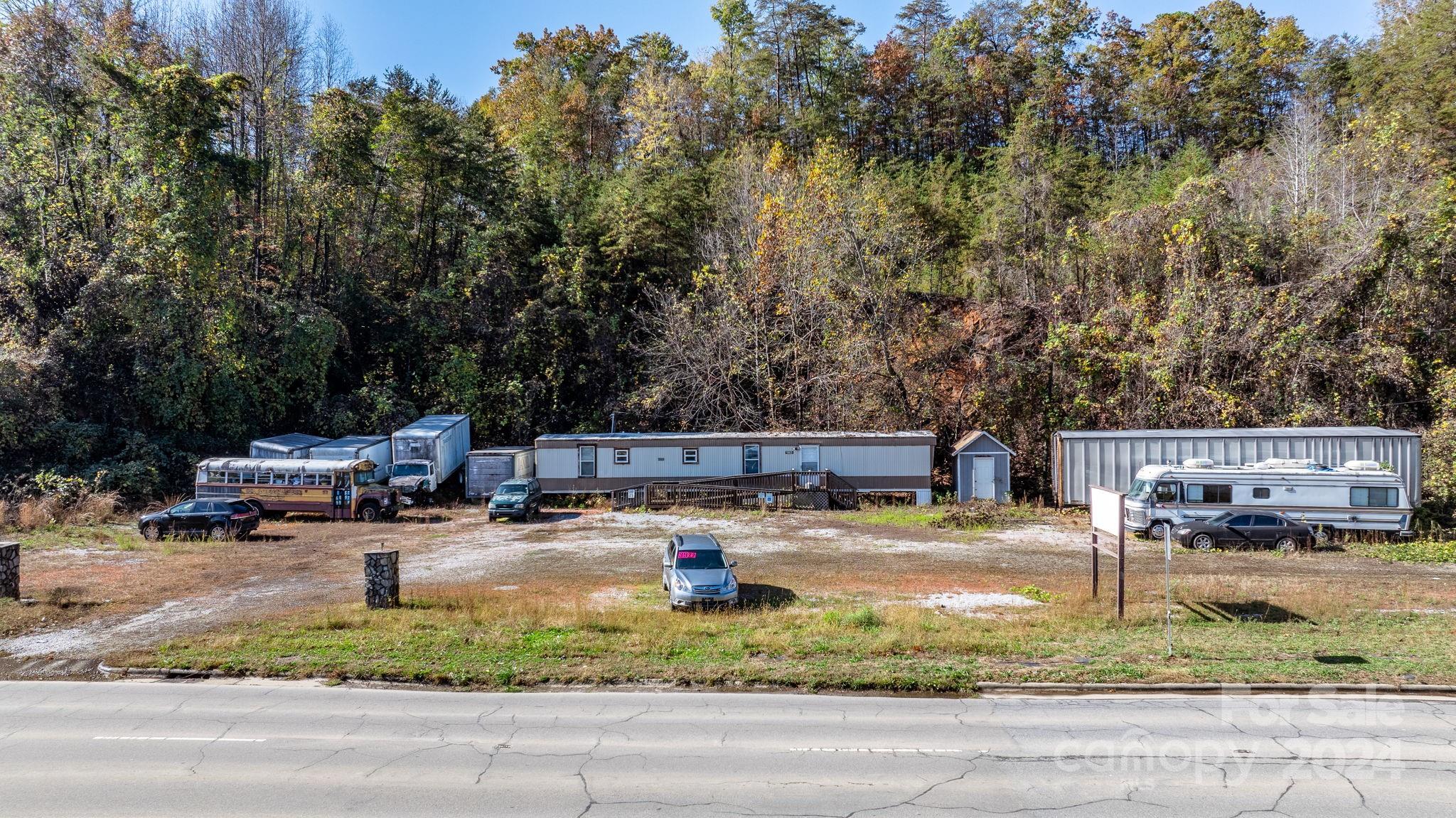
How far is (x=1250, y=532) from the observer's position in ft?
76.6

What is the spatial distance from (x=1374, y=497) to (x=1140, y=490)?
734cm

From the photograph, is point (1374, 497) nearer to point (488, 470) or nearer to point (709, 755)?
point (709, 755)

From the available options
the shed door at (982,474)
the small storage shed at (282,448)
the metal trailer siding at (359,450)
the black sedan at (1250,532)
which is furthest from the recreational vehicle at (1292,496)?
the small storage shed at (282,448)

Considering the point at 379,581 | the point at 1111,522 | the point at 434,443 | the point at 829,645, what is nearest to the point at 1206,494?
the point at 1111,522

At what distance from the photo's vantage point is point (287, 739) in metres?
9.27

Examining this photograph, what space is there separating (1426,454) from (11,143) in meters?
61.3

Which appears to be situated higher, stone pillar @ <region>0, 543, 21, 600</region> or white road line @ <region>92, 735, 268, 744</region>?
stone pillar @ <region>0, 543, 21, 600</region>

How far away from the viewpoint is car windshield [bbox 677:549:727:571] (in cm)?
1717

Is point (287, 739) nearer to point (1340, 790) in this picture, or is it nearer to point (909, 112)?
point (1340, 790)

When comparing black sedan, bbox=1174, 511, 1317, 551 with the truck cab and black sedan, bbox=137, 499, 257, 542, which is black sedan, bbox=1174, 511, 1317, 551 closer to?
the truck cab

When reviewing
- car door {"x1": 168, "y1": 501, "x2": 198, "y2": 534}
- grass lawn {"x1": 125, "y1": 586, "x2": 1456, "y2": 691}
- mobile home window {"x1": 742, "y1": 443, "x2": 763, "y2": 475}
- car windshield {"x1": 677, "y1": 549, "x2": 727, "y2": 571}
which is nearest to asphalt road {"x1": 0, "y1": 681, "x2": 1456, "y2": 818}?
grass lawn {"x1": 125, "y1": 586, "x2": 1456, "y2": 691}

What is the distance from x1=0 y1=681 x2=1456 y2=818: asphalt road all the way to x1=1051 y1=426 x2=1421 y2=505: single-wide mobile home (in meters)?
19.6

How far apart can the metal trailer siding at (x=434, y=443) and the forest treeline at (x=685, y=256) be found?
15.2ft

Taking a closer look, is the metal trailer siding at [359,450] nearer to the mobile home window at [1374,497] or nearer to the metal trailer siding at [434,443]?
the metal trailer siding at [434,443]
